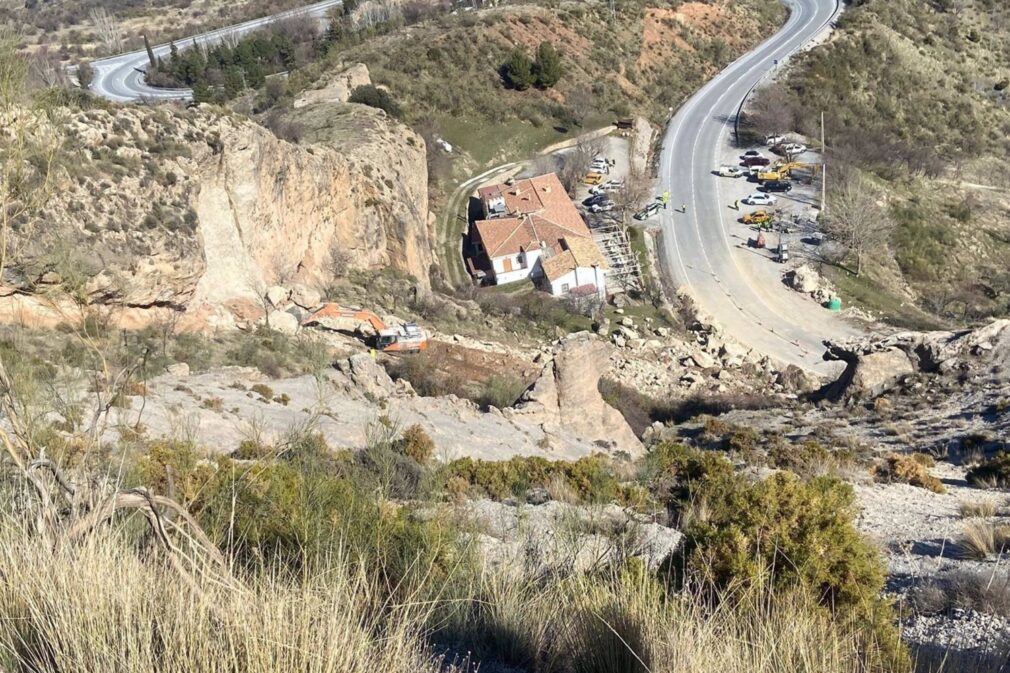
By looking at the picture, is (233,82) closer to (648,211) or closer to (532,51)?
(532,51)

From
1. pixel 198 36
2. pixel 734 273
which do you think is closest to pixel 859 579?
pixel 734 273

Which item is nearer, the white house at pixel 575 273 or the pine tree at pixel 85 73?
the white house at pixel 575 273

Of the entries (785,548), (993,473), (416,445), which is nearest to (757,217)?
(993,473)

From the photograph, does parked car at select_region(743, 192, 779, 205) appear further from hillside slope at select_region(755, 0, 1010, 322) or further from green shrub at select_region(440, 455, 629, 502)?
green shrub at select_region(440, 455, 629, 502)

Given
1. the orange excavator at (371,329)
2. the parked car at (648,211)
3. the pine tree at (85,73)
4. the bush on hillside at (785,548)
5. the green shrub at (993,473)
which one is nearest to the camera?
the bush on hillside at (785,548)

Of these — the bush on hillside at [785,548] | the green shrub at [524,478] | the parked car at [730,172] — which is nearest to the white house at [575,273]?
the parked car at [730,172]

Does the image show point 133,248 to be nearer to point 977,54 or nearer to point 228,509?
point 228,509

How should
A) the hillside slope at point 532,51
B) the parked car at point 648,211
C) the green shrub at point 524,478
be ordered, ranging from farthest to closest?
the hillside slope at point 532,51 < the parked car at point 648,211 < the green shrub at point 524,478

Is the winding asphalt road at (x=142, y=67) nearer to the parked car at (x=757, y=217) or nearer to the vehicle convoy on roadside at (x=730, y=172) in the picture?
the vehicle convoy on roadside at (x=730, y=172)
